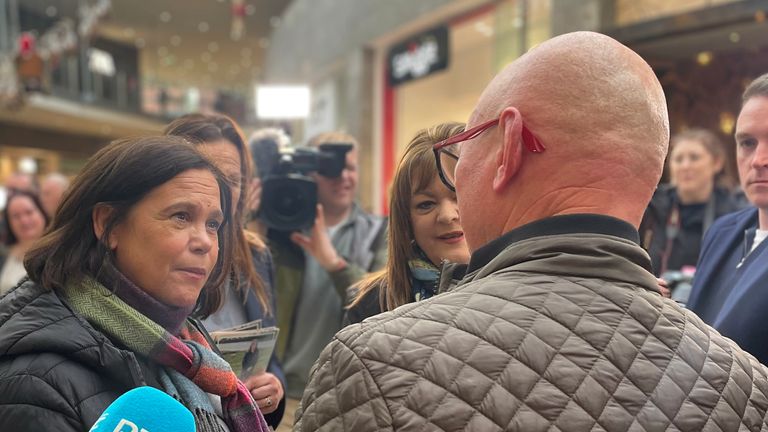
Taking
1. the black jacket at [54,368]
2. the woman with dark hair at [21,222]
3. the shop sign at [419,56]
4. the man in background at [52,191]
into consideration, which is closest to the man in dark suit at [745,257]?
the black jacket at [54,368]

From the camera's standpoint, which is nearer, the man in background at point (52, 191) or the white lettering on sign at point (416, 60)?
the man in background at point (52, 191)

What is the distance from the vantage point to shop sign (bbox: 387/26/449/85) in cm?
811

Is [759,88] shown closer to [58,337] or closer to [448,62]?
[58,337]

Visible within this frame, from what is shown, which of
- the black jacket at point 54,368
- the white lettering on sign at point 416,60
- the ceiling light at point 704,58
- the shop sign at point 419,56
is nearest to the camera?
the black jacket at point 54,368

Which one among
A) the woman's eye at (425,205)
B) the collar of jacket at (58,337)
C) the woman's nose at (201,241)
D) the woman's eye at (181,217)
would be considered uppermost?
the woman's eye at (181,217)

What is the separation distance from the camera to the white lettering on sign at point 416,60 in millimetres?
8328

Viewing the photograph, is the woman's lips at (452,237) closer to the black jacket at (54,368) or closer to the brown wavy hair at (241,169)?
the brown wavy hair at (241,169)

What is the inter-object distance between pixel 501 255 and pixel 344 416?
0.98ft

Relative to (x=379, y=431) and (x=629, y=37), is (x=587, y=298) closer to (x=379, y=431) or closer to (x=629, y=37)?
(x=379, y=431)

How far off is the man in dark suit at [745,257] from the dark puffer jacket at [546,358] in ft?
2.34

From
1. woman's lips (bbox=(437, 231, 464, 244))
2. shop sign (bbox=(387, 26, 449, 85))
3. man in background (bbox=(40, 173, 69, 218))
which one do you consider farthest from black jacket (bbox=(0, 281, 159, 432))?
shop sign (bbox=(387, 26, 449, 85))

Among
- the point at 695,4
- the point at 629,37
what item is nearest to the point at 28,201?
the point at 629,37

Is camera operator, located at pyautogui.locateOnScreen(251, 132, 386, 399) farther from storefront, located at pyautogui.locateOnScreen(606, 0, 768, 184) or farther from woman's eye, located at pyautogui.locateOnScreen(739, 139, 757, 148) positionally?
storefront, located at pyautogui.locateOnScreen(606, 0, 768, 184)

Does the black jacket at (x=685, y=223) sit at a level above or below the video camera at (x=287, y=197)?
below
